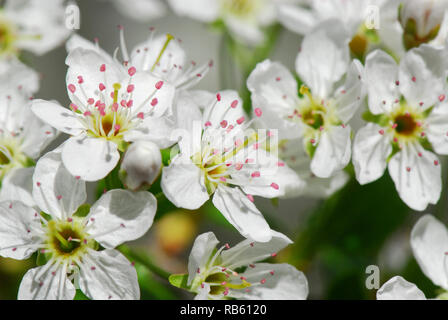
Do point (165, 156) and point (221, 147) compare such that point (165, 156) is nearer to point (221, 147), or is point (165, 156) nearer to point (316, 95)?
point (221, 147)

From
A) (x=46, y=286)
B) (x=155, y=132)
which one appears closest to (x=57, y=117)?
(x=155, y=132)

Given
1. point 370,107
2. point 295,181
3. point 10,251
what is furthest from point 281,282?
point 10,251

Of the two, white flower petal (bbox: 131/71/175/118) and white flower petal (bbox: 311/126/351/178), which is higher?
white flower petal (bbox: 131/71/175/118)

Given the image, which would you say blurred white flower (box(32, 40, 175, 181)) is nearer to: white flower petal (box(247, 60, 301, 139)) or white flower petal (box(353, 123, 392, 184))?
white flower petal (box(247, 60, 301, 139))

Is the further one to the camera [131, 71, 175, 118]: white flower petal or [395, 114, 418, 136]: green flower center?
[395, 114, 418, 136]: green flower center

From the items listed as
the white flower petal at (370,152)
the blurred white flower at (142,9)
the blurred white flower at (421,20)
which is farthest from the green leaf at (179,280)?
the blurred white flower at (142,9)

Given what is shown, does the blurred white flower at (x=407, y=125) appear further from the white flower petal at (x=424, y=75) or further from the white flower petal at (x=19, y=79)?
the white flower petal at (x=19, y=79)

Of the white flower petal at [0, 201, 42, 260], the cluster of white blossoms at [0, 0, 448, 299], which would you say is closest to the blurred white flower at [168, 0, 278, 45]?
the cluster of white blossoms at [0, 0, 448, 299]
